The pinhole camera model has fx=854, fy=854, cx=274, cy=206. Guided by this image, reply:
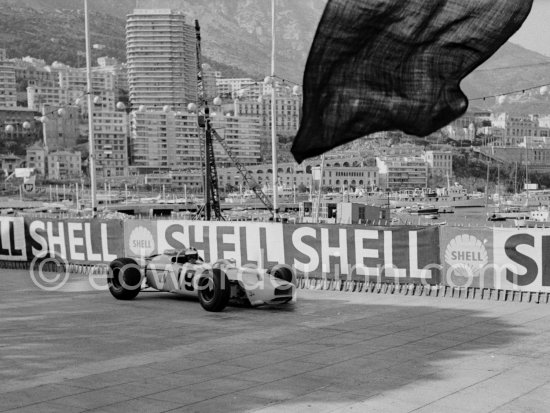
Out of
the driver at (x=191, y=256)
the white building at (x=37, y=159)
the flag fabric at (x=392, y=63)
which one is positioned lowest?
the driver at (x=191, y=256)

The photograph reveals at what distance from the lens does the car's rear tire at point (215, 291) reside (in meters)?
18.9

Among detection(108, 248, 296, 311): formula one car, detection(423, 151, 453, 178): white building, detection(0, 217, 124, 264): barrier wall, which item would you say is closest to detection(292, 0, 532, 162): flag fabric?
detection(108, 248, 296, 311): formula one car

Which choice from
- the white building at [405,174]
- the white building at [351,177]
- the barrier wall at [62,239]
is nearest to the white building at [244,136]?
the white building at [351,177]

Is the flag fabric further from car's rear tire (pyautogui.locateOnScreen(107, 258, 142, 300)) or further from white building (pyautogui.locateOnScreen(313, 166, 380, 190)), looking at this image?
white building (pyautogui.locateOnScreen(313, 166, 380, 190))

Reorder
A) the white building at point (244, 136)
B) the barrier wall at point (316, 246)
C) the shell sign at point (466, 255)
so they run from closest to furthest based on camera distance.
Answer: the shell sign at point (466, 255)
the barrier wall at point (316, 246)
the white building at point (244, 136)

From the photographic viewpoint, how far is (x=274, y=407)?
10977 millimetres

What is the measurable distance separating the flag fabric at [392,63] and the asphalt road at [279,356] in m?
4.29

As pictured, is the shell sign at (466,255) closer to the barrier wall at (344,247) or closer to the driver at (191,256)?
the barrier wall at (344,247)

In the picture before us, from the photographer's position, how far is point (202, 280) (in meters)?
19.5

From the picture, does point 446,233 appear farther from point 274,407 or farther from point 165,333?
point 274,407

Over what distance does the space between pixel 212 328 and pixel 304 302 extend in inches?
164

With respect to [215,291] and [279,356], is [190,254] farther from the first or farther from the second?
[279,356]

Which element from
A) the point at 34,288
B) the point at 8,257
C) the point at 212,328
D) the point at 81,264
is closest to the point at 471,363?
the point at 212,328

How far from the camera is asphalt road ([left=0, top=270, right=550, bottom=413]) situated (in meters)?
11.4
